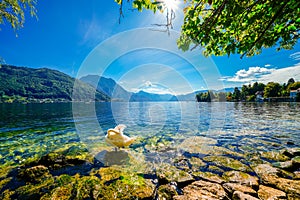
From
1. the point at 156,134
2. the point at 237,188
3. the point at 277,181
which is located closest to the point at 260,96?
the point at 156,134

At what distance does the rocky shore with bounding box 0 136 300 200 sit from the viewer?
4.20 m

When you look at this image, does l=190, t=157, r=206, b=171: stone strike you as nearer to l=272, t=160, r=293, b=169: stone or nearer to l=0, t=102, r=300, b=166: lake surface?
l=0, t=102, r=300, b=166: lake surface

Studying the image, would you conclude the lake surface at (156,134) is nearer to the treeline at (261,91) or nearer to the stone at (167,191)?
the stone at (167,191)

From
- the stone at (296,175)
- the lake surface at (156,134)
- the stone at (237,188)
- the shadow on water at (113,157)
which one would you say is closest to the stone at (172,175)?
the stone at (237,188)

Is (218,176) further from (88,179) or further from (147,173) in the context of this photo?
(88,179)

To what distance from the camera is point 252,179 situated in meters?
4.86

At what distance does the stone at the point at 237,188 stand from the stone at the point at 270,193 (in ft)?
0.64

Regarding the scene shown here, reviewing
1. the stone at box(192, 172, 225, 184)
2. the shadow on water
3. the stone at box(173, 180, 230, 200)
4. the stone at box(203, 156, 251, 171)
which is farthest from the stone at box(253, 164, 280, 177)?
the shadow on water

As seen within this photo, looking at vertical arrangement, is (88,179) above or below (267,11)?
below

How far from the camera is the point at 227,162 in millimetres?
6484

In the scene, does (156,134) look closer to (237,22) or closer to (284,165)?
(284,165)

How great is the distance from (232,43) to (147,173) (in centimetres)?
551

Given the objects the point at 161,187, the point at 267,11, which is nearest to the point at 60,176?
the point at 161,187

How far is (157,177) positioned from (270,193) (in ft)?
11.4
